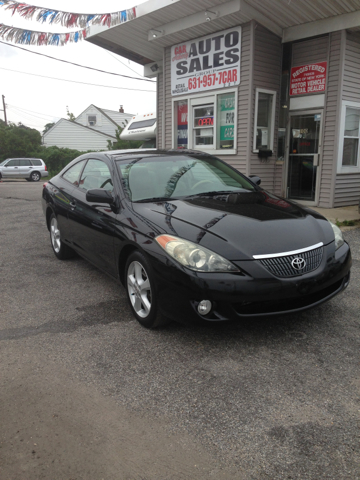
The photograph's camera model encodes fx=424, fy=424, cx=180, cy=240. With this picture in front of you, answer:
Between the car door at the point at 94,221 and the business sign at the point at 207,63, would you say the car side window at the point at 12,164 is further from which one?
the car door at the point at 94,221

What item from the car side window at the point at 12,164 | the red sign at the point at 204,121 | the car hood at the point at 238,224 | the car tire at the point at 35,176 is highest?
the red sign at the point at 204,121

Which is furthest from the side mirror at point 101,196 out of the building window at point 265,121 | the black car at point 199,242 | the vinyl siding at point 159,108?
the vinyl siding at point 159,108

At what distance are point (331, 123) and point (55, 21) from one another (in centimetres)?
745

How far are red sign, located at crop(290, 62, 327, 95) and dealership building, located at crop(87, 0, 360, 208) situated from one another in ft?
0.07

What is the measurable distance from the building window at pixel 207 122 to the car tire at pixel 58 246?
5.53 meters

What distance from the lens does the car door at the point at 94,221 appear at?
13.3ft

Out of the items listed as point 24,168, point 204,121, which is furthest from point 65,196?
point 24,168

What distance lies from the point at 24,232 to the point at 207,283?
575 cm

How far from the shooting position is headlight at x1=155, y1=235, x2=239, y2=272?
3.04m

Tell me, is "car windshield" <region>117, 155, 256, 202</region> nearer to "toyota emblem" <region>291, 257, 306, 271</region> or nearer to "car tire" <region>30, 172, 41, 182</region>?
"toyota emblem" <region>291, 257, 306, 271</region>

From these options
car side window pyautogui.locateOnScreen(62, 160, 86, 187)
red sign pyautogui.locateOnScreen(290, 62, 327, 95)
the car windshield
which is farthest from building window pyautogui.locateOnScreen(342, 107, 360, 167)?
car side window pyautogui.locateOnScreen(62, 160, 86, 187)

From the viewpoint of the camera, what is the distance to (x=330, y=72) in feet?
29.8

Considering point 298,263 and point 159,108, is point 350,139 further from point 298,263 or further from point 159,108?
point 298,263

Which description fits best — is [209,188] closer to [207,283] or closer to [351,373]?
[207,283]
